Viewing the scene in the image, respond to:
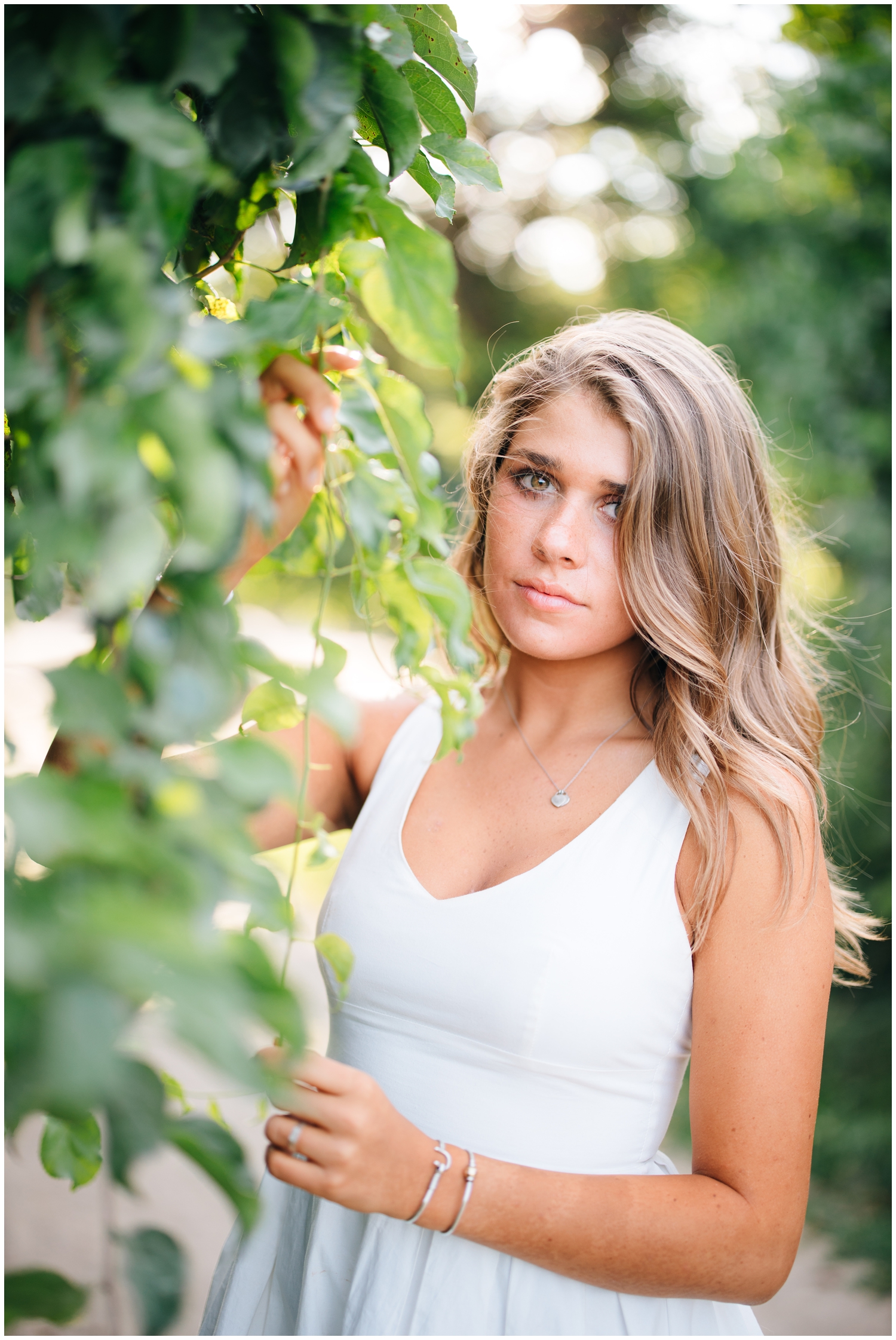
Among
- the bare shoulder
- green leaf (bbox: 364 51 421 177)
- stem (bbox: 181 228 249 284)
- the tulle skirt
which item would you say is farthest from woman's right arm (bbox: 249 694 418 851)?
green leaf (bbox: 364 51 421 177)

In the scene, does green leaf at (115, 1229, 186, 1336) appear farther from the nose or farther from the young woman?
the nose

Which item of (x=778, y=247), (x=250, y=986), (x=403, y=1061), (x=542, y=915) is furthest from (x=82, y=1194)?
(x=778, y=247)

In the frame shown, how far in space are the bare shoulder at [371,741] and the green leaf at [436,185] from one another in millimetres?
858

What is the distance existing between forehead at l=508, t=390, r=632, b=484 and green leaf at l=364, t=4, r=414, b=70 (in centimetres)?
66

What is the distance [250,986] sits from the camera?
0.47 metres

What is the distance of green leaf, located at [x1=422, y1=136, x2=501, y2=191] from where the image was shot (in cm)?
79

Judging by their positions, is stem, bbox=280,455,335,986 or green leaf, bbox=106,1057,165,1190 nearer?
green leaf, bbox=106,1057,165,1190

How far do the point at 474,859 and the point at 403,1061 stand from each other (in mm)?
286

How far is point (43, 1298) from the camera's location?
1.62ft

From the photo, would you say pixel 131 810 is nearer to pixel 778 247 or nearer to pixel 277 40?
pixel 277 40

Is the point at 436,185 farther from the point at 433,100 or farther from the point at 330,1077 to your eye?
the point at 330,1077

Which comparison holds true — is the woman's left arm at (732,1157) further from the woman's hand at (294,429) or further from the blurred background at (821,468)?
the blurred background at (821,468)

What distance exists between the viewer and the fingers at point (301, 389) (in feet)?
2.07

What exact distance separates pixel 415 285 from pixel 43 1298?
651 mm
